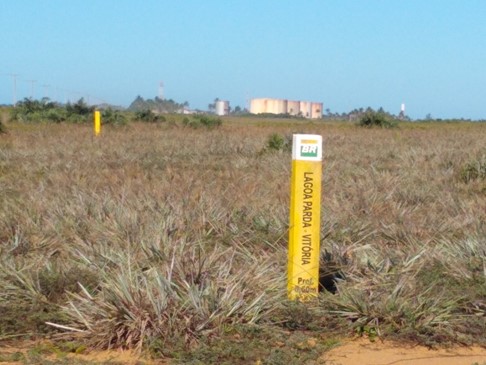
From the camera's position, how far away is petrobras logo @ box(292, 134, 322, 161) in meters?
5.60

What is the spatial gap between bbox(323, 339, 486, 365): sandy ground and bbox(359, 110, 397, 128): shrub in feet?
118

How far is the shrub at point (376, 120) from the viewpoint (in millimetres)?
40875

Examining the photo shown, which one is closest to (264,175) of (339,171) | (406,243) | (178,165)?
(339,171)

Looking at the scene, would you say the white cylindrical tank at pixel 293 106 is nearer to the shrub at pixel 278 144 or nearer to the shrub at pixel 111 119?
the shrub at pixel 111 119

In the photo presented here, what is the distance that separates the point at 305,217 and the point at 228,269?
63cm

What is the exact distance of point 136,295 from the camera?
5105mm

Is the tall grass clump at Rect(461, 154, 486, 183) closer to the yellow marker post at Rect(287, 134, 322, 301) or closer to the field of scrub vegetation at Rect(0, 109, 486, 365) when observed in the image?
the field of scrub vegetation at Rect(0, 109, 486, 365)

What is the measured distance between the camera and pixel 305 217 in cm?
571

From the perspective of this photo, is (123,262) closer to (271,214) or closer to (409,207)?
(271,214)

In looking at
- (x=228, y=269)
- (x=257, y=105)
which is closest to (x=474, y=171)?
(x=228, y=269)

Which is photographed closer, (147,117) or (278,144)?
(278,144)

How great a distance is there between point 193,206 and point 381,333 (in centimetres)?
386

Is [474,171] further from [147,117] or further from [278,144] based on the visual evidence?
[147,117]

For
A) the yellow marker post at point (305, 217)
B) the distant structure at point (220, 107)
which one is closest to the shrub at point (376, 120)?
the yellow marker post at point (305, 217)
